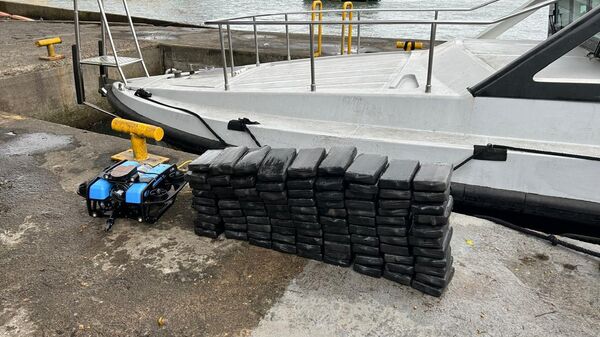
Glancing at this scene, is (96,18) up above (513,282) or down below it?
above

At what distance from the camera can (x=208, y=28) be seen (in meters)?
11.1

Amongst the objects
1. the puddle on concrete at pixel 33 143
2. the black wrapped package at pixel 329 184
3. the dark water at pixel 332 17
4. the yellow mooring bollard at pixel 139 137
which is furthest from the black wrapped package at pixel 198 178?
the dark water at pixel 332 17

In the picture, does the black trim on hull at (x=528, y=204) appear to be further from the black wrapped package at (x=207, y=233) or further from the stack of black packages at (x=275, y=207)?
the black wrapped package at (x=207, y=233)

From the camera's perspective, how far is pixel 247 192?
8.18 feet

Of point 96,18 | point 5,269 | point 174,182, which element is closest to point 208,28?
point 96,18

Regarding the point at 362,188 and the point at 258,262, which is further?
the point at 258,262

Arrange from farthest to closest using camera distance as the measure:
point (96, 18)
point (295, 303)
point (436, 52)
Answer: point (96, 18) < point (436, 52) < point (295, 303)

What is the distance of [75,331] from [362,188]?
144cm

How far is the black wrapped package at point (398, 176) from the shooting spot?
215 cm

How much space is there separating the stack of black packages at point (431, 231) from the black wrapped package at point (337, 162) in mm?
363

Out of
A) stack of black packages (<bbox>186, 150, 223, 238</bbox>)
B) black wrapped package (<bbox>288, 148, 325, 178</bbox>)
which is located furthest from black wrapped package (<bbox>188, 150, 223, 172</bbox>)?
black wrapped package (<bbox>288, 148, 325, 178</bbox>)

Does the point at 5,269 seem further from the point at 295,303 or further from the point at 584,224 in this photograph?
the point at 584,224

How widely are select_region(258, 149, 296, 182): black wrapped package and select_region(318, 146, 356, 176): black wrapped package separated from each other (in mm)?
196

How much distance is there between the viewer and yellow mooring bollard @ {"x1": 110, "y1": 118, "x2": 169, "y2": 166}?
3312mm
